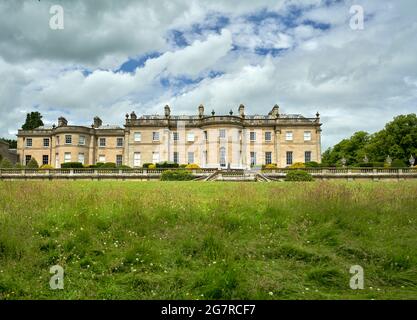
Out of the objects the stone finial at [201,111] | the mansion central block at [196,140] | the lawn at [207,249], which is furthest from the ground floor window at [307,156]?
the lawn at [207,249]

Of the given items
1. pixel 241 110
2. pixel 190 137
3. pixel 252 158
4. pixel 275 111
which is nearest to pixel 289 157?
pixel 252 158

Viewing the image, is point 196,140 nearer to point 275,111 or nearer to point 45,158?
Result: point 275,111

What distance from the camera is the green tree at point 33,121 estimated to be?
57.8 metres

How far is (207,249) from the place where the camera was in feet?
16.6

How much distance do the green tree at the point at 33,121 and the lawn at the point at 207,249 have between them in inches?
2291

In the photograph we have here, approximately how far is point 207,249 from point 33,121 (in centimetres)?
6297

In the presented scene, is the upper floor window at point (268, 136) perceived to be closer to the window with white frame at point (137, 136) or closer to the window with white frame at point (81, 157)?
the window with white frame at point (137, 136)

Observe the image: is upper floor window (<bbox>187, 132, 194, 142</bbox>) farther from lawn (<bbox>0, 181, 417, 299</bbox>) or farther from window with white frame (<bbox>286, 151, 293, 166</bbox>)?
lawn (<bbox>0, 181, 417, 299</bbox>)

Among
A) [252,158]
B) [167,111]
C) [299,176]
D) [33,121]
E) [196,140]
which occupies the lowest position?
[299,176]

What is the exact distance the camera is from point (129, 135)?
1673 inches

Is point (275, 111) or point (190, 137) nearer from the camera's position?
point (190, 137)

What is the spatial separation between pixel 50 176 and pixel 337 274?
29710 mm

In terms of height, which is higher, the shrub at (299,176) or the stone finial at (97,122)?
the stone finial at (97,122)

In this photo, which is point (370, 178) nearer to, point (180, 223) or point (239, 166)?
point (239, 166)
